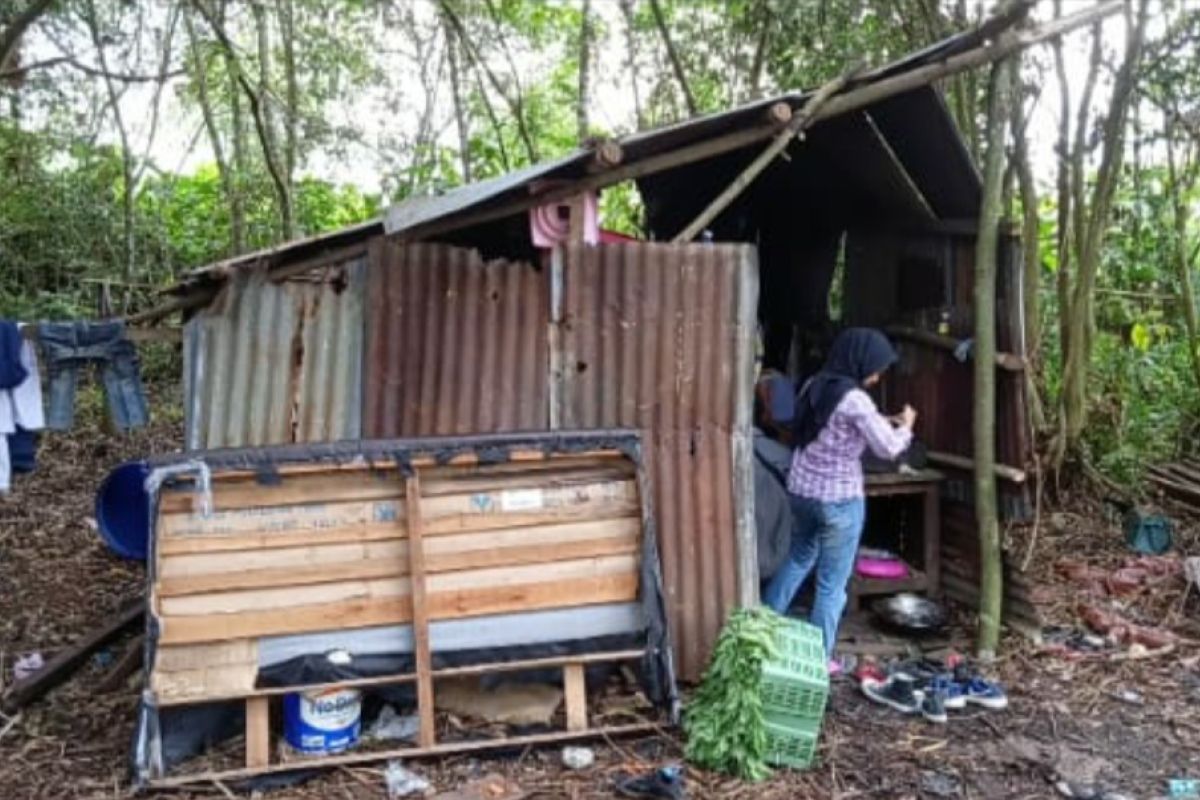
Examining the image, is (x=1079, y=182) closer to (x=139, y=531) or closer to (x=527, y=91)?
(x=139, y=531)

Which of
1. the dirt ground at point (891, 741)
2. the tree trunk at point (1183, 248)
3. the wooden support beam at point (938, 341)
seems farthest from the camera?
the tree trunk at point (1183, 248)

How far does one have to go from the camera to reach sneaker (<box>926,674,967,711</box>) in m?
4.74

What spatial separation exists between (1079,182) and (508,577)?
617 cm

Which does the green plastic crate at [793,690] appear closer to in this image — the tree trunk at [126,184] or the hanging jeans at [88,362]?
the hanging jeans at [88,362]


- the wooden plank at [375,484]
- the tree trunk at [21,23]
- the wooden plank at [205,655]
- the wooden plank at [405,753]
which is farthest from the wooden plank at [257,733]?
the tree trunk at [21,23]

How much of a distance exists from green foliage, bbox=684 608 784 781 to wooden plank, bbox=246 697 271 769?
1710 millimetres

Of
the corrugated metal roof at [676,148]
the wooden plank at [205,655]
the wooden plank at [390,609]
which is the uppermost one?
the corrugated metal roof at [676,148]

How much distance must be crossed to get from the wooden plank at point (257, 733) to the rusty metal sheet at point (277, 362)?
3.97 ft

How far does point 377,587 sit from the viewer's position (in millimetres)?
4242

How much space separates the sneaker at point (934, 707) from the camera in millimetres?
4629

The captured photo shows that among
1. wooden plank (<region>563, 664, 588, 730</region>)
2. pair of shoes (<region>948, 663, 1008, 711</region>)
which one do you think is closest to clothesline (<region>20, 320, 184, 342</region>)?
wooden plank (<region>563, 664, 588, 730</region>)

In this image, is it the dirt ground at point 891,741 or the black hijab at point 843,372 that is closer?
the dirt ground at point 891,741

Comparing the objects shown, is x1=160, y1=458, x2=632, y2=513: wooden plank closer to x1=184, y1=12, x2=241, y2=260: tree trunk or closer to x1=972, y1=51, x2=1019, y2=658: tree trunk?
x1=972, y1=51, x2=1019, y2=658: tree trunk

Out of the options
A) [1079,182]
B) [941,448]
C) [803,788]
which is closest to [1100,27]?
[1079,182]
